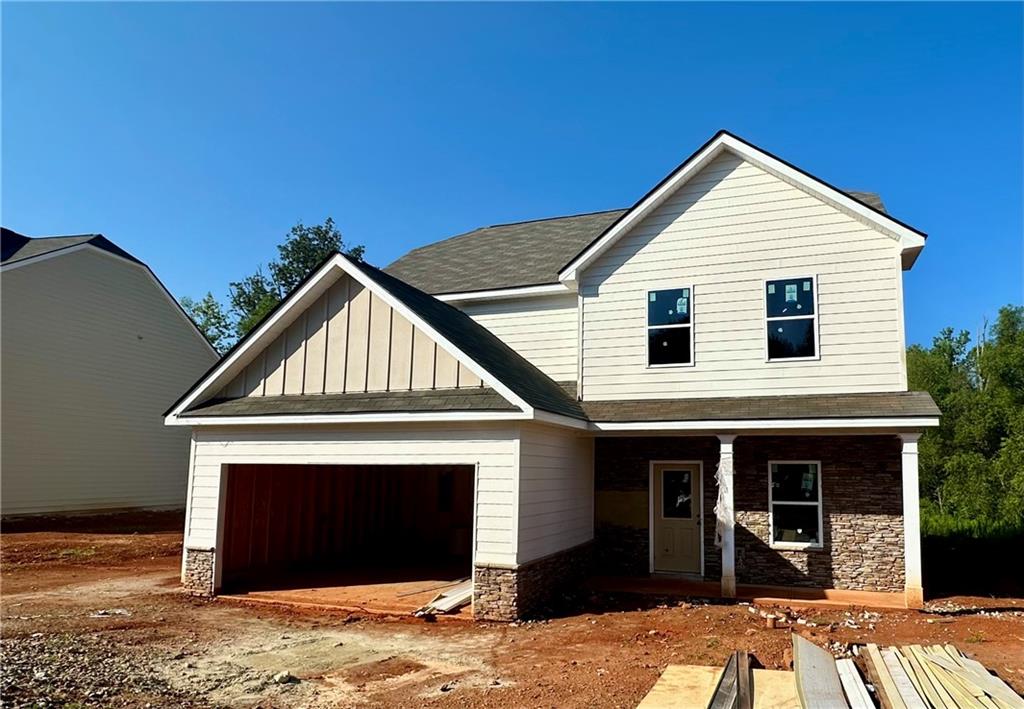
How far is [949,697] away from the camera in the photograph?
6227 millimetres

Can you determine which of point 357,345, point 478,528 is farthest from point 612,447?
point 357,345

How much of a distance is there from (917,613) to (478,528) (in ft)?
21.8

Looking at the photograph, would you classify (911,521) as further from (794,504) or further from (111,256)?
(111,256)

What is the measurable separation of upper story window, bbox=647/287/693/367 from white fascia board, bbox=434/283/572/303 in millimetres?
1955

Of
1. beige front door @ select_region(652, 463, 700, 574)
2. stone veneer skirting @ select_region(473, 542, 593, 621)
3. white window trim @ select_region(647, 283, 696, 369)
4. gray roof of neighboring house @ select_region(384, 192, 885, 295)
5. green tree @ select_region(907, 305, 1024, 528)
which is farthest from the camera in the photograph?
green tree @ select_region(907, 305, 1024, 528)

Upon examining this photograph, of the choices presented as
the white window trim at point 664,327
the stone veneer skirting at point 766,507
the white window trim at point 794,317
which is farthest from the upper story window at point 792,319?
the stone veneer skirting at point 766,507

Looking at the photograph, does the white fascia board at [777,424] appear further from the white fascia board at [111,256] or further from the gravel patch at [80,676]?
the white fascia board at [111,256]

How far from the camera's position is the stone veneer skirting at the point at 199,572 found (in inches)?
465

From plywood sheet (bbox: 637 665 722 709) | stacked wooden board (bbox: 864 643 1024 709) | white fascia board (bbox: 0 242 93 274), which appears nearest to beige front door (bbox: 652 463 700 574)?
stacked wooden board (bbox: 864 643 1024 709)

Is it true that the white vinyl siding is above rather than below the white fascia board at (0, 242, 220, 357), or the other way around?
below

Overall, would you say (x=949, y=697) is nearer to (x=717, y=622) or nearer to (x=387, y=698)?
(x=717, y=622)

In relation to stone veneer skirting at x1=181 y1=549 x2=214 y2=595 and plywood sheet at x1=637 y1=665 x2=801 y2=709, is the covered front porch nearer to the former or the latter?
plywood sheet at x1=637 y1=665 x2=801 y2=709

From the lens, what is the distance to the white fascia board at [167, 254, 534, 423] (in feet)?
35.6

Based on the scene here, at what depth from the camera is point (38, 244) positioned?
70.6ft
